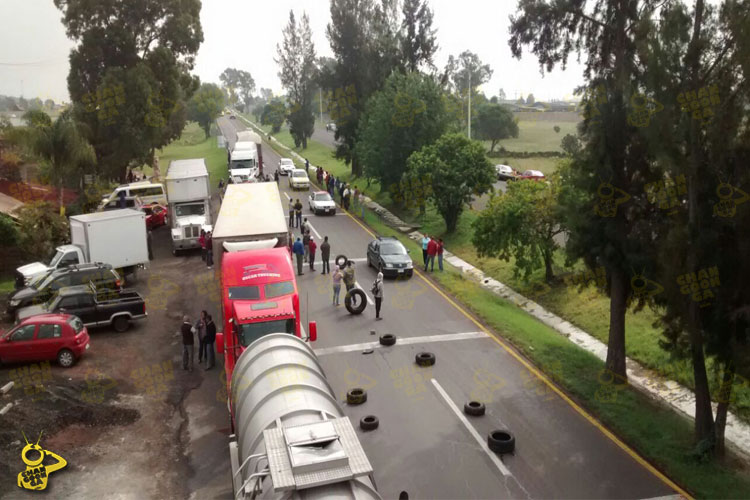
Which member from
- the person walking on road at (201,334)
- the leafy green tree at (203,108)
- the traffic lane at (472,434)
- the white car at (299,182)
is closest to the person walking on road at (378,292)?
the traffic lane at (472,434)

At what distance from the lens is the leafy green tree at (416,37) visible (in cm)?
4616

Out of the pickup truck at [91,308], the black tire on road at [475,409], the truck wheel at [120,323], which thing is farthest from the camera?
the truck wheel at [120,323]

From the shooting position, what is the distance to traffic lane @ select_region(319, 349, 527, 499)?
39.4ft

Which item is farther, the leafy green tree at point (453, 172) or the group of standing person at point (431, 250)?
the leafy green tree at point (453, 172)

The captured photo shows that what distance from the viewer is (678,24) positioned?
12000 mm

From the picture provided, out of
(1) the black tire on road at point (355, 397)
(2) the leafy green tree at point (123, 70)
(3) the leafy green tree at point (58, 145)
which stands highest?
(2) the leafy green tree at point (123, 70)

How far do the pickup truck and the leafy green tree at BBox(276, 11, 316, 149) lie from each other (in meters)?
64.6

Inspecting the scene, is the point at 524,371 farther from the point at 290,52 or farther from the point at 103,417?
the point at 290,52

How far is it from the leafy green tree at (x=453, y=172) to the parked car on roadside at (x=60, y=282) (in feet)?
60.9

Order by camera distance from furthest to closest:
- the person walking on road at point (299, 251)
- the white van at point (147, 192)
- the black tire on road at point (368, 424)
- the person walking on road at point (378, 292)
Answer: the white van at point (147, 192) < the person walking on road at point (299, 251) < the person walking on road at point (378, 292) < the black tire on road at point (368, 424)

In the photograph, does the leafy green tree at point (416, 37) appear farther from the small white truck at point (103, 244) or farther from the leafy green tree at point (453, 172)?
the small white truck at point (103, 244)

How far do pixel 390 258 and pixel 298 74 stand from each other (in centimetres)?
6375

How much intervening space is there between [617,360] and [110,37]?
122 ft

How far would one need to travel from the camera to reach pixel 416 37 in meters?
47.5
